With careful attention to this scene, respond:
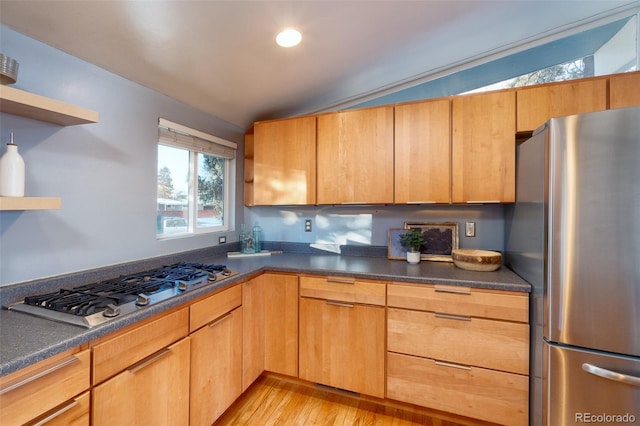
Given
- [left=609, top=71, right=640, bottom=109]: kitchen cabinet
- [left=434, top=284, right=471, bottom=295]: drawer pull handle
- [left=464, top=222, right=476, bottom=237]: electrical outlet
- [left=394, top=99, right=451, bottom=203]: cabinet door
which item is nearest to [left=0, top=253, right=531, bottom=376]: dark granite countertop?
[left=434, top=284, right=471, bottom=295]: drawer pull handle

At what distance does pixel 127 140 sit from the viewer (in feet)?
5.32

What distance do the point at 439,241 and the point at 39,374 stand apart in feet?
7.44

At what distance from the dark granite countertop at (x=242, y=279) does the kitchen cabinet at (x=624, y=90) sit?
3.84 ft

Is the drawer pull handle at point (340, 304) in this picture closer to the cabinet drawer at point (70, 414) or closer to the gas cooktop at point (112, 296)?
the gas cooktop at point (112, 296)

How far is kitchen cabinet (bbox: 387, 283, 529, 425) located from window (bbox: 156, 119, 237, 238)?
164 cm

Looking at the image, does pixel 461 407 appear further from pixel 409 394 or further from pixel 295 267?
pixel 295 267

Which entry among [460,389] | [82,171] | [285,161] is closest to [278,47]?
[285,161]

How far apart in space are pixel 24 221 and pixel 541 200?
8.07 feet

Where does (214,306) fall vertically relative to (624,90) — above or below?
below

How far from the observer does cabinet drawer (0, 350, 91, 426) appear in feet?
2.38

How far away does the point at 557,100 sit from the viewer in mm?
1633

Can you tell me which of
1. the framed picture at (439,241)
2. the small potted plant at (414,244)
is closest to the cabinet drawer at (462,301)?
the small potted plant at (414,244)

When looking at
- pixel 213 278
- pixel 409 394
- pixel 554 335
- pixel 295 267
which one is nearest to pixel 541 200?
pixel 554 335

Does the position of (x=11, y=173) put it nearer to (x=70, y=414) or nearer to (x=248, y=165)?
(x=70, y=414)
